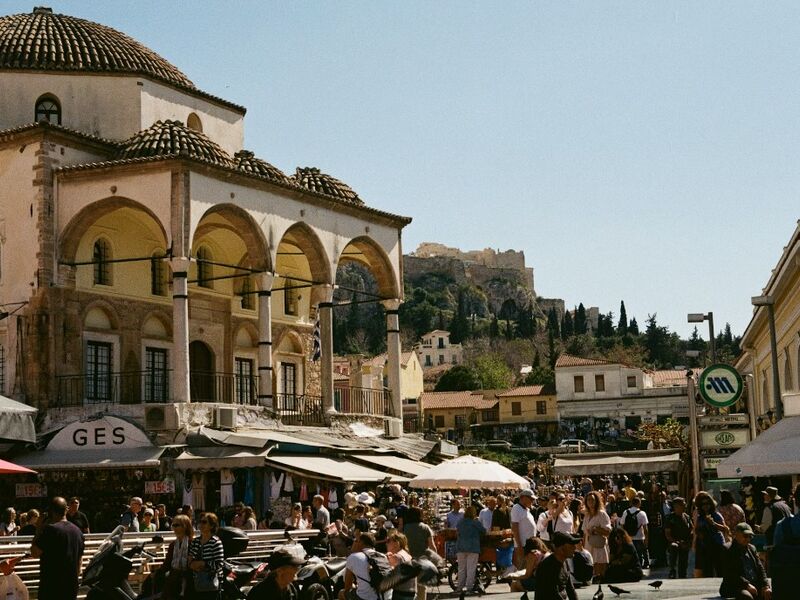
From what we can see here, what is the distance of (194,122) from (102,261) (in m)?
5.71

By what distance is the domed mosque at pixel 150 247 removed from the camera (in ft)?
85.7

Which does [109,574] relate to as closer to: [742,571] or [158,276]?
[742,571]

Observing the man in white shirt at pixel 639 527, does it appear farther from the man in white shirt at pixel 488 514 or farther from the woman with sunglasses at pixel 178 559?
the woman with sunglasses at pixel 178 559

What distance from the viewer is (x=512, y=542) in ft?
63.7

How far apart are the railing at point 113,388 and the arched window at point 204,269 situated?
2.54 metres

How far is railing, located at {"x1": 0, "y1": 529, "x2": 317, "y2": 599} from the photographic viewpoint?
13625mm

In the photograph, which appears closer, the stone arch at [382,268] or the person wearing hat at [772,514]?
the person wearing hat at [772,514]

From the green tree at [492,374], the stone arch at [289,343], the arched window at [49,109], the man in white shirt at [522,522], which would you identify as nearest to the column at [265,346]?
the stone arch at [289,343]

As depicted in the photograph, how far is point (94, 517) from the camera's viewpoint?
80.2 feet

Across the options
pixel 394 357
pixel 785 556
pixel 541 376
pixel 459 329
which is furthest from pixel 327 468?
pixel 459 329

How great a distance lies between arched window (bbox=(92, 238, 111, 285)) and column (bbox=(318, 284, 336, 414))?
17.1 ft

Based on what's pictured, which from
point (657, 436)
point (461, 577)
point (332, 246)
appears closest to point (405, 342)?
point (657, 436)

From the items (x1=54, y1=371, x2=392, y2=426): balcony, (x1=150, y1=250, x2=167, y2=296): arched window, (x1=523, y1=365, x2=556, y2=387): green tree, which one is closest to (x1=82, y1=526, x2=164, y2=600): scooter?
(x1=54, y1=371, x2=392, y2=426): balcony

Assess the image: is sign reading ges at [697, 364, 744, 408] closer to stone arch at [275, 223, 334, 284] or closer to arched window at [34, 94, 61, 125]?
stone arch at [275, 223, 334, 284]
